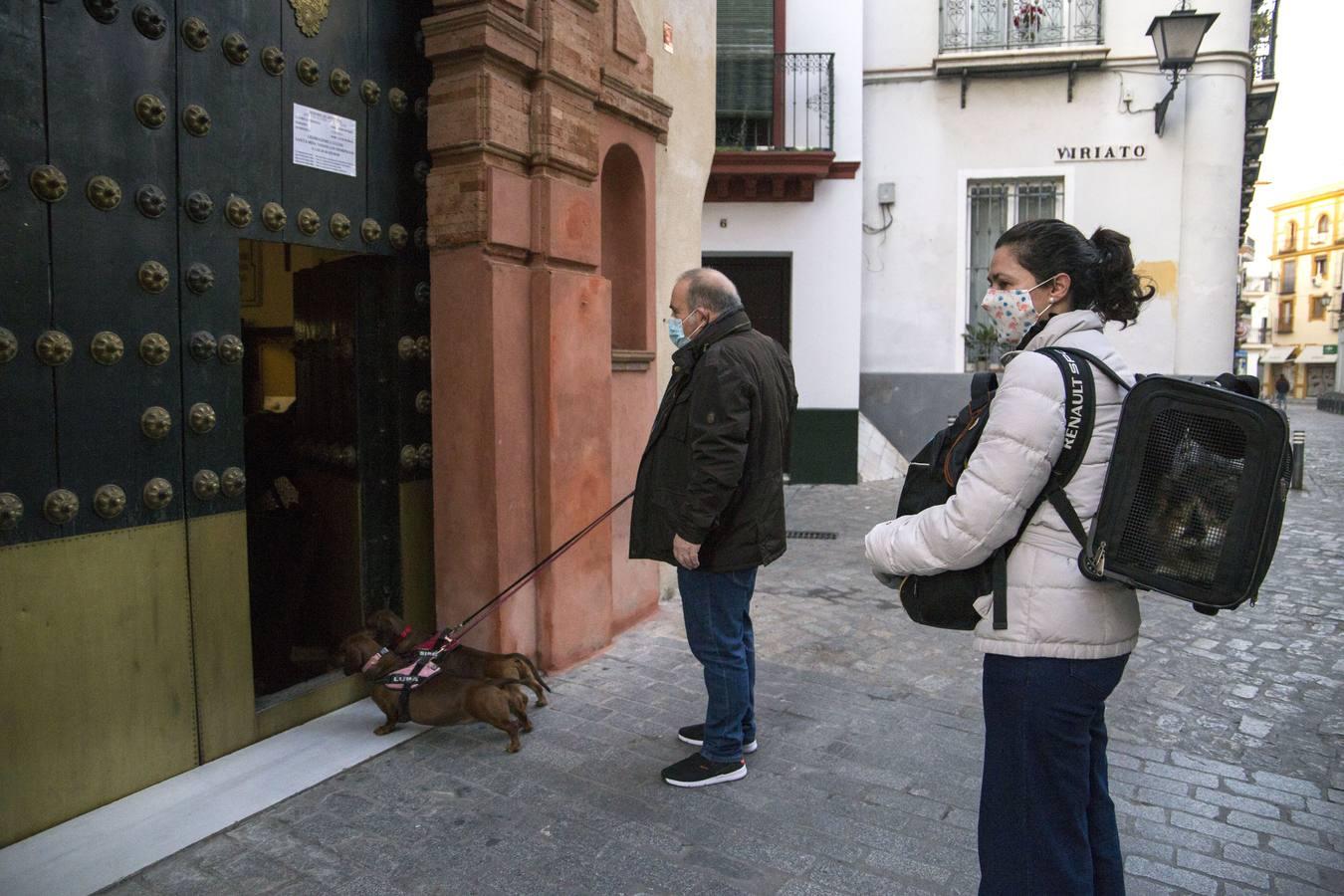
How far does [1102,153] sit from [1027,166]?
990 millimetres

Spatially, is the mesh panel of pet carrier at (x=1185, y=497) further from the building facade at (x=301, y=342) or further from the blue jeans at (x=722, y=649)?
the building facade at (x=301, y=342)

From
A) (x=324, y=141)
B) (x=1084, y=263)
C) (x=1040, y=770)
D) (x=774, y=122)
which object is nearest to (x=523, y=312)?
(x=324, y=141)

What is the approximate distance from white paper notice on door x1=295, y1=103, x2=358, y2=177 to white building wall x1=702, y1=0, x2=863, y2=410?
850cm

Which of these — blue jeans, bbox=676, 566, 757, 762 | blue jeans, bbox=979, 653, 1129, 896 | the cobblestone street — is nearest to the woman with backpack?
blue jeans, bbox=979, 653, 1129, 896

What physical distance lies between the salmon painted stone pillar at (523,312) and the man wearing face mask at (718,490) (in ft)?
3.44

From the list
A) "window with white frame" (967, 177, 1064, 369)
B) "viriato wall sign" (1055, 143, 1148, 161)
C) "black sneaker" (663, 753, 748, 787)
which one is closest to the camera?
"black sneaker" (663, 753, 748, 787)

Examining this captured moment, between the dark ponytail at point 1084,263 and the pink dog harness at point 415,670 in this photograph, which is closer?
the dark ponytail at point 1084,263

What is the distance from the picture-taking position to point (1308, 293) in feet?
201

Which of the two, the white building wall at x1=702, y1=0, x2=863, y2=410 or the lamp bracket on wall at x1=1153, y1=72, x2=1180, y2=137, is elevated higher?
the lamp bracket on wall at x1=1153, y1=72, x2=1180, y2=137

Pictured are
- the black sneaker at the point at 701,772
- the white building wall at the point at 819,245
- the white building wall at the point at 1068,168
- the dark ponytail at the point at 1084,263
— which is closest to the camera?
the dark ponytail at the point at 1084,263

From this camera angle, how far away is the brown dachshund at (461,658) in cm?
412

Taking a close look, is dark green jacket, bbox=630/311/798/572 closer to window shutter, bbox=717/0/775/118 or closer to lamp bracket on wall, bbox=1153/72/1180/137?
window shutter, bbox=717/0/775/118

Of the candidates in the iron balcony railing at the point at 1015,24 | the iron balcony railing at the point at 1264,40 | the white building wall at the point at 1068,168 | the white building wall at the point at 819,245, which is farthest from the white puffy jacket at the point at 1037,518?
the iron balcony railing at the point at 1264,40

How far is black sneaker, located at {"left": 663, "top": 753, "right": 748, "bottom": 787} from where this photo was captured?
3656 mm
